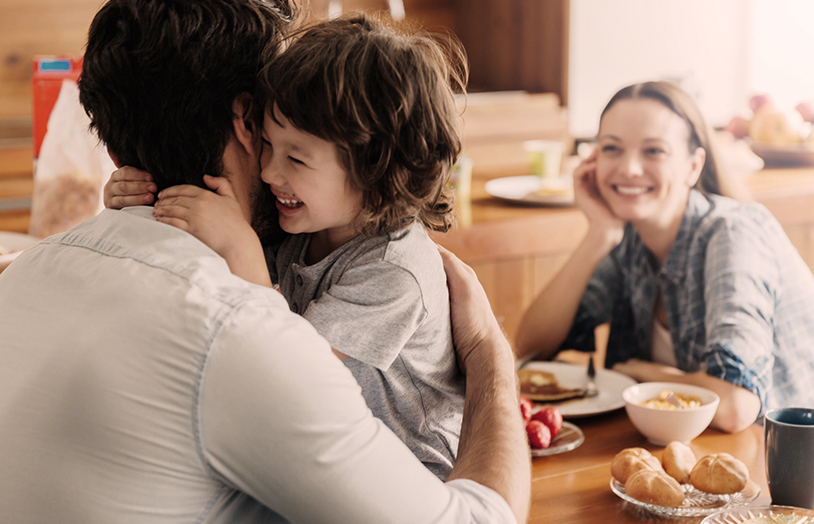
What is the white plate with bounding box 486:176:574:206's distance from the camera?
2559mm

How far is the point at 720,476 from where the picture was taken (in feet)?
3.37

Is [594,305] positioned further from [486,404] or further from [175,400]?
[175,400]

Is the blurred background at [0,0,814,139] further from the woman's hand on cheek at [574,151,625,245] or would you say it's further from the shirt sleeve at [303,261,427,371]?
the shirt sleeve at [303,261,427,371]

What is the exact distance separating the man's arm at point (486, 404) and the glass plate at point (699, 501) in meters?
0.18

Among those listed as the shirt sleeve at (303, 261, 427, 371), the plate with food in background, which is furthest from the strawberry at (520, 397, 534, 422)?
the shirt sleeve at (303, 261, 427, 371)

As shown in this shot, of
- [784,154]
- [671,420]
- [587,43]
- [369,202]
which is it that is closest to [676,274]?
[671,420]

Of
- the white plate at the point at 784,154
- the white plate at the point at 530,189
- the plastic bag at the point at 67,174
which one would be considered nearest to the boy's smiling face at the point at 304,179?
the plastic bag at the point at 67,174

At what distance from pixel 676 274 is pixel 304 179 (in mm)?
1013

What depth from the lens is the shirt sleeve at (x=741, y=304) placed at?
143 centimetres

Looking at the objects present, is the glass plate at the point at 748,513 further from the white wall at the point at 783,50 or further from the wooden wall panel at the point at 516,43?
the white wall at the point at 783,50

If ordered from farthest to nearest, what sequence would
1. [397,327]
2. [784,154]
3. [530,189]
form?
[784,154]
[530,189]
[397,327]

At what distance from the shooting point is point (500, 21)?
4055 mm

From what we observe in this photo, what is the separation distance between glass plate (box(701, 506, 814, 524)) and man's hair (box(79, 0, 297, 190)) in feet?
2.33

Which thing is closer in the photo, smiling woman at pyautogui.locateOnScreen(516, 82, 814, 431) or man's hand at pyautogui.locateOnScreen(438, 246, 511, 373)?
man's hand at pyautogui.locateOnScreen(438, 246, 511, 373)
